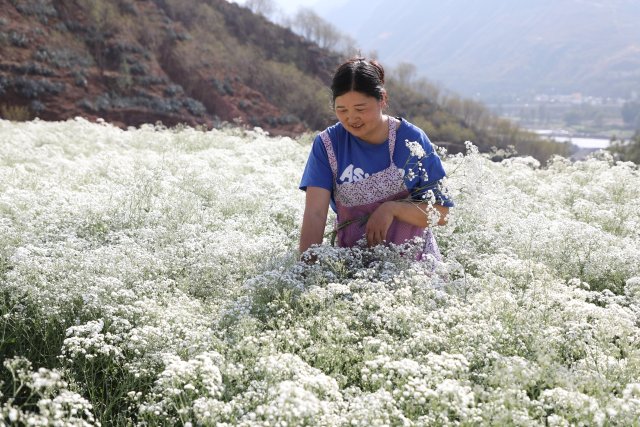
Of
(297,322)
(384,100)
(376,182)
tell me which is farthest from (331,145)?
(297,322)

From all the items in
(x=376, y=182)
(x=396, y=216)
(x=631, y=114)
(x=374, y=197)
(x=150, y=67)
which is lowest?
(x=396, y=216)

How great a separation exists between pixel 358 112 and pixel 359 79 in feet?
0.74

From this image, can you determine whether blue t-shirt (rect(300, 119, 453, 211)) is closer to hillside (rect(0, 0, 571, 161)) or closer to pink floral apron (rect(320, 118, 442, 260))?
pink floral apron (rect(320, 118, 442, 260))

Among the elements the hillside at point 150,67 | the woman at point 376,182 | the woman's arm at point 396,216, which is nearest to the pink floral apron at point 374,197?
the woman at point 376,182

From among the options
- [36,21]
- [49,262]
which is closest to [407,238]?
[49,262]

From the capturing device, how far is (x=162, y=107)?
107 feet

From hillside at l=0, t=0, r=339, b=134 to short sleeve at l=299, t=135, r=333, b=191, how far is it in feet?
80.8

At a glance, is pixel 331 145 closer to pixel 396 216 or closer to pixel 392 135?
pixel 392 135

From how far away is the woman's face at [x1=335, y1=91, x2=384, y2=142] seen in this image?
3.69 m

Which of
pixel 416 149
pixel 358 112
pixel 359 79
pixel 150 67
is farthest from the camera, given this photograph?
pixel 150 67

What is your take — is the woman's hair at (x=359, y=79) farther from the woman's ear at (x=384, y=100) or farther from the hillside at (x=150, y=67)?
the hillside at (x=150, y=67)

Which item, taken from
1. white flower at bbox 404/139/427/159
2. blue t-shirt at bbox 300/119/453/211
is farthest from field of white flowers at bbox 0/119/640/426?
white flower at bbox 404/139/427/159

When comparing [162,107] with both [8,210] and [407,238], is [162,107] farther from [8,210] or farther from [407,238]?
[407,238]

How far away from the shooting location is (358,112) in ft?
12.3
